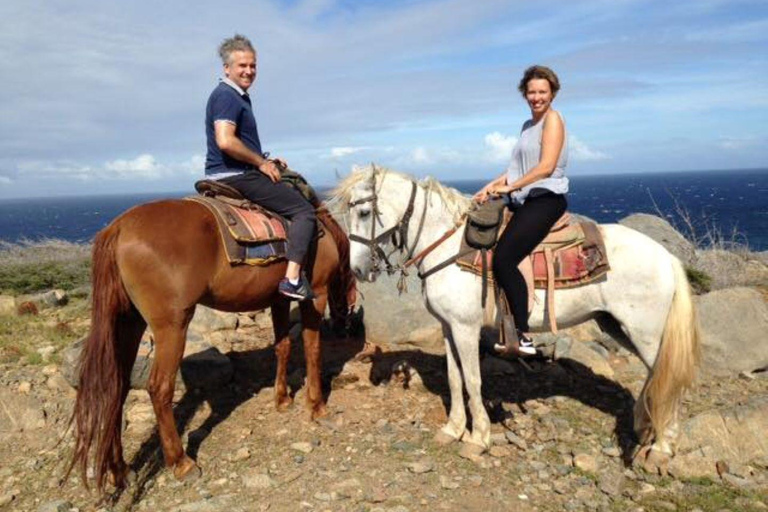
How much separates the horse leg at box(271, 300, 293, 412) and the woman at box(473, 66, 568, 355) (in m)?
2.29

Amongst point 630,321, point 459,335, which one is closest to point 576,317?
point 630,321

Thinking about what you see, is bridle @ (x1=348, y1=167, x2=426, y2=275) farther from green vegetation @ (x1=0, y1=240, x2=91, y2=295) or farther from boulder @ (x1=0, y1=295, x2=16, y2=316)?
green vegetation @ (x1=0, y1=240, x2=91, y2=295)

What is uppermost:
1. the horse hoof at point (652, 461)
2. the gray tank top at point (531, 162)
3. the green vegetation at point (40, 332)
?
the gray tank top at point (531, 162)

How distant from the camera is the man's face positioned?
4.55 meters

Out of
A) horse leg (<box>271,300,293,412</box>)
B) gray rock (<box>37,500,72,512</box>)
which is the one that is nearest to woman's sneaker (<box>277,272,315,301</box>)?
horse leg (<box>271,300,293,412</box>)

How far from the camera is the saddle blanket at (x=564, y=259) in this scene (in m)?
4.40

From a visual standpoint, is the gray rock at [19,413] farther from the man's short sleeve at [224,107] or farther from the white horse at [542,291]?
the white horse at [542,291]

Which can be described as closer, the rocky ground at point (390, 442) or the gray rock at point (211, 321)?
the rocky ground at point (390, 442)

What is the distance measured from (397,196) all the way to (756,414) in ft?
11.3

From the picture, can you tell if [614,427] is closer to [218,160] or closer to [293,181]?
[293,181]

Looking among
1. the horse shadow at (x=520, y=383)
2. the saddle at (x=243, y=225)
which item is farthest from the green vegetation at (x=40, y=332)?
the horse shadow at (x=520, y=383)

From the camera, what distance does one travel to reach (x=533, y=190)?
14.3 feet

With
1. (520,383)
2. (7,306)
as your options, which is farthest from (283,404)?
(7,306)

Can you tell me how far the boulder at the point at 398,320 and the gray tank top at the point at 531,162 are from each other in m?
2.85
